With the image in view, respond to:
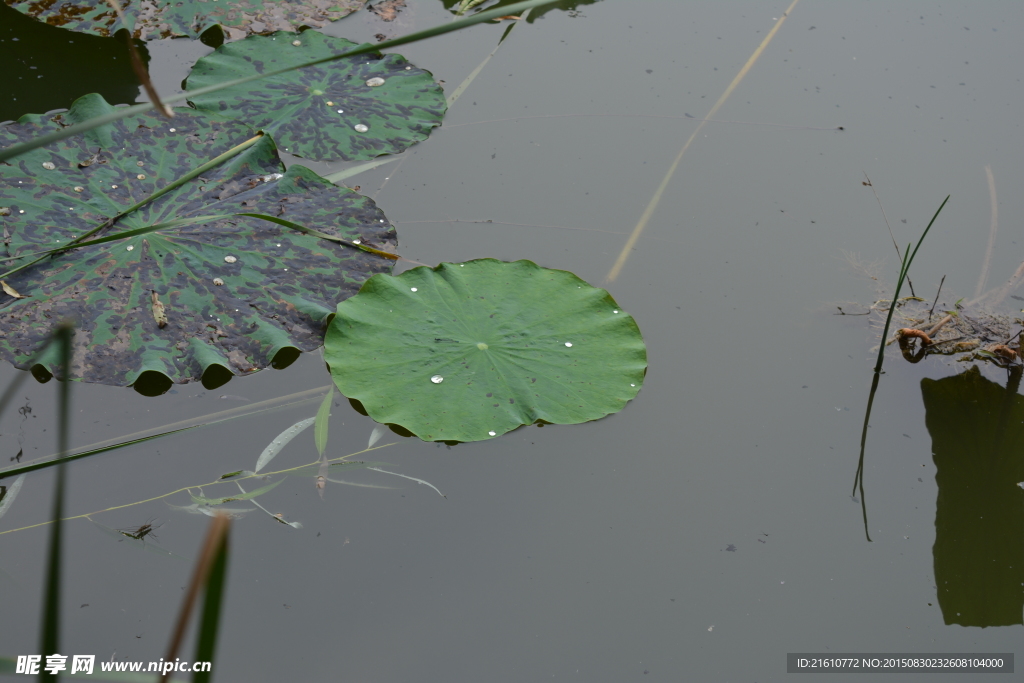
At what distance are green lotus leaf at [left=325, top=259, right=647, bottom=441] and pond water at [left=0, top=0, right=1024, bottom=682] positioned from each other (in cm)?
7

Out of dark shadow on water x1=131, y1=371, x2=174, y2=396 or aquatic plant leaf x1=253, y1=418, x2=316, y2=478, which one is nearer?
aquatic plant leaf x1=253, y1=418, x2=316, y2=478

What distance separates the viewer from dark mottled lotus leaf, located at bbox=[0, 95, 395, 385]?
5.47 feet

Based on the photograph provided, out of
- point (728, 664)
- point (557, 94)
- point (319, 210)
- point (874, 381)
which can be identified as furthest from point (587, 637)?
point (557, 94)

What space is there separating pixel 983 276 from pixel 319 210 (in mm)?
1925

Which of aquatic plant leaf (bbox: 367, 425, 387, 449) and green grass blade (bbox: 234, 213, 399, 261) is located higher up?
green grass blade (bbox: 234, 213, 399, 261)

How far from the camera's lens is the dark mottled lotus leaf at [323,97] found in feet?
7.37

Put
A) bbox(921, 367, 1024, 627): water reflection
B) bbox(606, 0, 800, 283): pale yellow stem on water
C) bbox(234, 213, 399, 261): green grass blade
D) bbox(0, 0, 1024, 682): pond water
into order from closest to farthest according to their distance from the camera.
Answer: bbox(0, 0, 1024, 682): pond water < bbox(921, 367, 1024, 627): water reflection < bbox(234, 213, 399, 261): green grass blade < bbox(606, 0, 800, 283): pale yellow stem on water

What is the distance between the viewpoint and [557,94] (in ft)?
8.57

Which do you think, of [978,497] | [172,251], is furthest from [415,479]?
[978,497]

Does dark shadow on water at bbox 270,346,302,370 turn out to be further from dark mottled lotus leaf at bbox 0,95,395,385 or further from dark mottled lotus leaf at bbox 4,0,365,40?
dark mottled lotus leaf at bbox 4,0,365,40

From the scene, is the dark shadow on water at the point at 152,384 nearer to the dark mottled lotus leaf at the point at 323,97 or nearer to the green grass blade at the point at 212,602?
the dark mottled lotus leaf at the point at 323,97

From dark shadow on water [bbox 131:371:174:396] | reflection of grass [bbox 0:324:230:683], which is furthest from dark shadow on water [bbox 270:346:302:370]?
reflection of grass [bbox 0:324:230:683]

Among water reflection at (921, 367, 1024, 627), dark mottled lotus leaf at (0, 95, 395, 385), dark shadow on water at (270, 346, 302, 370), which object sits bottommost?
water reflection at (921, 367, 1024, 627)

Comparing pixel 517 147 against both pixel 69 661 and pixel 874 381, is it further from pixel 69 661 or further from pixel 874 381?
pixel 69 661
